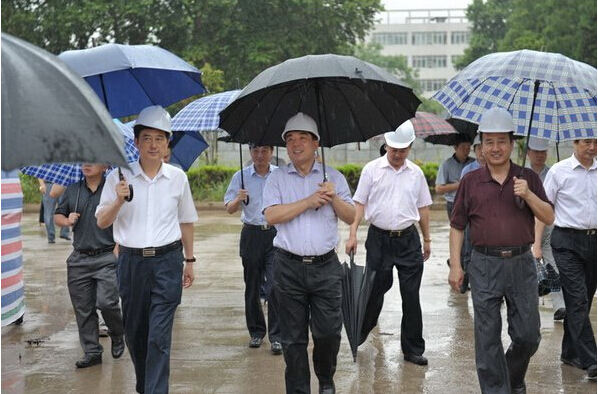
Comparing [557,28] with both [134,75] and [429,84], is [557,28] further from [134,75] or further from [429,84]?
[429,84]

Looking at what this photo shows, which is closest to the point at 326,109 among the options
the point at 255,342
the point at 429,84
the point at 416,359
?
the point at 416,359

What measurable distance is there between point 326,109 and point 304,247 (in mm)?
1082

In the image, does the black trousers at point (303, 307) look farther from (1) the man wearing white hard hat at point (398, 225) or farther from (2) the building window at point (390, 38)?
(2) the building window at point (390, 38)

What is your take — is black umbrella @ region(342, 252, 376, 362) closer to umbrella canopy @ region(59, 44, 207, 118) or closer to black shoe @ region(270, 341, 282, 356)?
black shoe @ region(270, 341, 282, 356)

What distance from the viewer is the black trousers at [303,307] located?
6047 mm

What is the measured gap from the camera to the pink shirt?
7.88m

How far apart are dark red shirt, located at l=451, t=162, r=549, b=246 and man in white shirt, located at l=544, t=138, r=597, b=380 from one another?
1067mm

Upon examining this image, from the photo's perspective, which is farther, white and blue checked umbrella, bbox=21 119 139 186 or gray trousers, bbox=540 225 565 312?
gray trousers, bbox=540 225 565 312

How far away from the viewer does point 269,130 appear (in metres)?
6.61

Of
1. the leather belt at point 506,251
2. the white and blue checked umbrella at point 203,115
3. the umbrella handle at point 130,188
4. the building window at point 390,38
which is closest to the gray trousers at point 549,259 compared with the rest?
the leather belt at point 506,251

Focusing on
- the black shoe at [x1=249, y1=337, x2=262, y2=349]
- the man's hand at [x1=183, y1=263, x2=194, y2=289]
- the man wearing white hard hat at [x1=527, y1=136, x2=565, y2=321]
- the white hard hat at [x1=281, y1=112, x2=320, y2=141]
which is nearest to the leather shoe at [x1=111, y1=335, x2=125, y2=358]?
the black shoe at [x1=249, y1=337, x2=262, y2=349]

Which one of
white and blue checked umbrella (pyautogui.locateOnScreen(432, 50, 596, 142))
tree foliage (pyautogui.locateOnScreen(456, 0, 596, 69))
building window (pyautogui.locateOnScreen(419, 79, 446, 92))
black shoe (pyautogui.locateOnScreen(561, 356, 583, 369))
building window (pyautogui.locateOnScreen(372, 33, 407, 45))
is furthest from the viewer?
building window (pyautogui.locateOnScreen(372, 33, 407, 45))

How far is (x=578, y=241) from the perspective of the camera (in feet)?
23.6

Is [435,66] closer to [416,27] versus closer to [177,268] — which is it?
[416,27]
